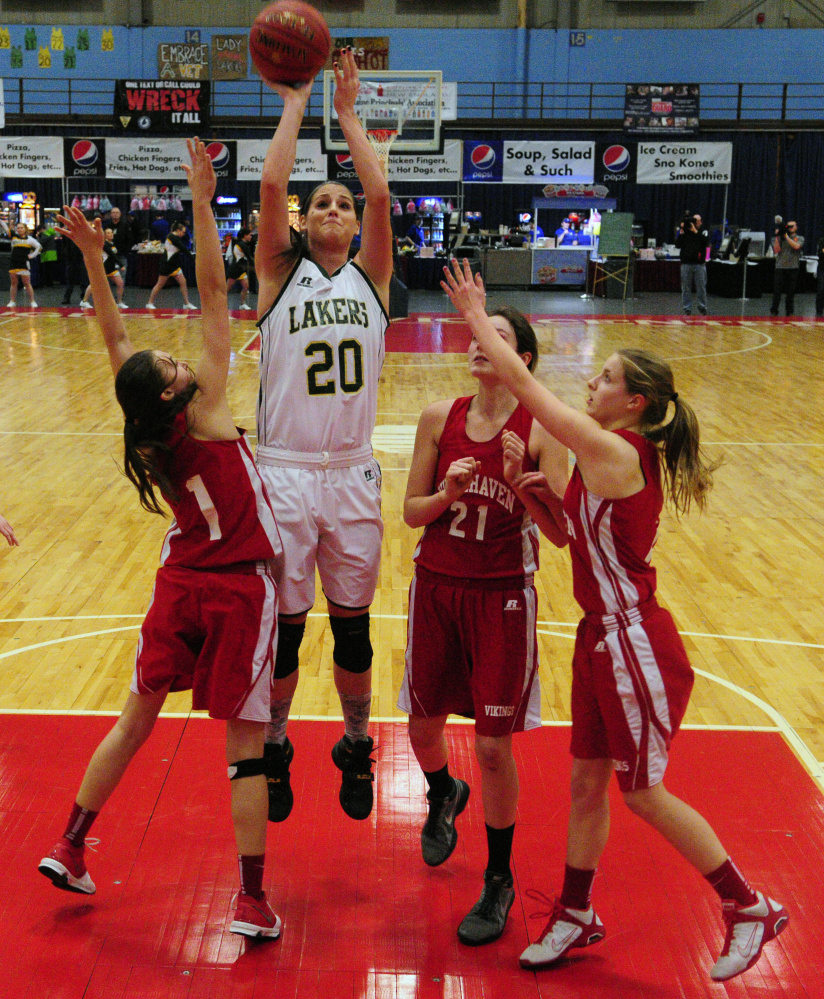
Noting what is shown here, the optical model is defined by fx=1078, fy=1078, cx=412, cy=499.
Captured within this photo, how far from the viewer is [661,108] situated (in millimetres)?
21422

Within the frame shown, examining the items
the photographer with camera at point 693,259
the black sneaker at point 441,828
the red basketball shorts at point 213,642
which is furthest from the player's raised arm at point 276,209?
the photographer with camera at point 693,259

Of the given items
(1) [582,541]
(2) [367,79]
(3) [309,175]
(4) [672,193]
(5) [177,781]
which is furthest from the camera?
(4) [672,193]

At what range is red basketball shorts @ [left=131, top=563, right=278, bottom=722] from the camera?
8.78ft

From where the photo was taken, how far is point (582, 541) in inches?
102

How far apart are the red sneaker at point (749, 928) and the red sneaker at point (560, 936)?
303mm

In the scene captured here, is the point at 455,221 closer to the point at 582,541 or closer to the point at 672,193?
the point at 672,193

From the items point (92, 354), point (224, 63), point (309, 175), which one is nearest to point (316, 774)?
point (92, 354)

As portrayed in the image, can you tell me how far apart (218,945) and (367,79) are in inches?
656

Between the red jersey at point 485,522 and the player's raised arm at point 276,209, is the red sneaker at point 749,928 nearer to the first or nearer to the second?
the red jersey at point 485,522

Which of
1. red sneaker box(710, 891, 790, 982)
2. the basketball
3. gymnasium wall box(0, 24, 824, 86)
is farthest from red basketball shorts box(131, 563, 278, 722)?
gymnasium wall box(0, 24, 824, 86)


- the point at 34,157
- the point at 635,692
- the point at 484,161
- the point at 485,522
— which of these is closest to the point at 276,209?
the point at 485,522

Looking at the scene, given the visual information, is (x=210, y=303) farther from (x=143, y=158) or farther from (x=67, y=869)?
(x=143, y=158)

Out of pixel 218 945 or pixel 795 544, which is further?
pixel 795 544

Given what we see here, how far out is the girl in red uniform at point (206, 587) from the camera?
268cm
